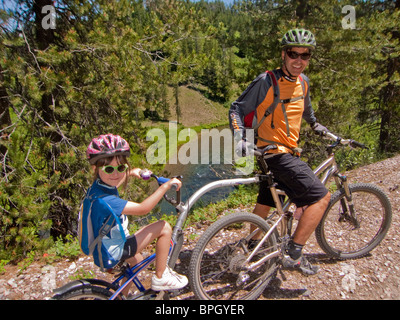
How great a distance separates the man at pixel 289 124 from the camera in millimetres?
3100

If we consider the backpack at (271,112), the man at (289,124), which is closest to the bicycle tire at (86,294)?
the man at (289,124)

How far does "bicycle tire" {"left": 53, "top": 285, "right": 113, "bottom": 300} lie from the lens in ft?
7.38

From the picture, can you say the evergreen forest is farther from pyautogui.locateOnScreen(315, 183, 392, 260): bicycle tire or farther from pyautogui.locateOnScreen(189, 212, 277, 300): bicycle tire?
pyautogui.locateOnScreen(315, 183, 392, 260): bicycle tire

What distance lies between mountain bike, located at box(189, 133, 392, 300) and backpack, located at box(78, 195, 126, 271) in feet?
2.65

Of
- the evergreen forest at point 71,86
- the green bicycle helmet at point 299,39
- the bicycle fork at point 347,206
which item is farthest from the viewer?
the evergreen forest at point 71,86

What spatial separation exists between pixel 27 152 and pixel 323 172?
518 centimetres

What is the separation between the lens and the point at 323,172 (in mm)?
3715

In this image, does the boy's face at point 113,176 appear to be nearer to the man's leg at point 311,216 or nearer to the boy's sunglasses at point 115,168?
the boy's sunglasses at point 115,168

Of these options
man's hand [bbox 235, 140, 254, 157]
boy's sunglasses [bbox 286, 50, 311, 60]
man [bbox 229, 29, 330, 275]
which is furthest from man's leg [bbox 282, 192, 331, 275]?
boy's sunglasses [bbox 286, 50, 311, 60]

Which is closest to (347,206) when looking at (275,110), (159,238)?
(275,110)

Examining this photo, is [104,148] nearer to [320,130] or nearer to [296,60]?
[296,60]

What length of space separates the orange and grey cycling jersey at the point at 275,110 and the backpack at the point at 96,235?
1.49 meters

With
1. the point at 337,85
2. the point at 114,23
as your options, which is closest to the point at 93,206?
the point at 114,23

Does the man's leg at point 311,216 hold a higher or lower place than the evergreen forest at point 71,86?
lower
